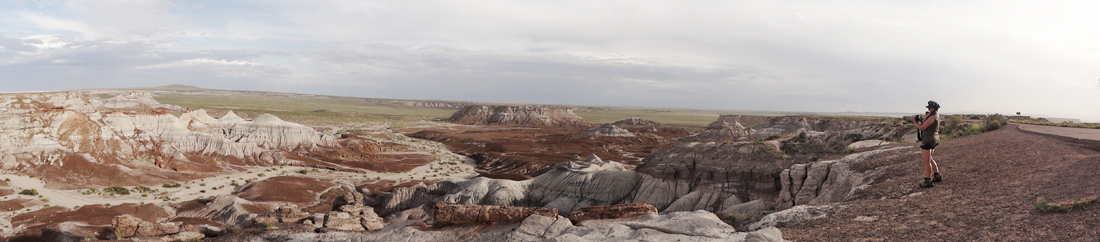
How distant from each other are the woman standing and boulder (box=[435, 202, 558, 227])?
8.69 m

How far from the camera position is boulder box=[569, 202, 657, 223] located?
11.1 m

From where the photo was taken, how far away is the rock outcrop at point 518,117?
159500 millimetres

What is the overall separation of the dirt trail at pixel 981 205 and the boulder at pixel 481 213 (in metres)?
5.81

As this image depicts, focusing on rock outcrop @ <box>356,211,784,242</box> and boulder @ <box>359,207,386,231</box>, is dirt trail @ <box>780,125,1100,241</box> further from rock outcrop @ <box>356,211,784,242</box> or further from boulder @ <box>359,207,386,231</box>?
boulder @ <box>359,207,386,231</box>

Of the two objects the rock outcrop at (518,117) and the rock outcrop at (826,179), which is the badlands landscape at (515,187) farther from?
the rock outcrop at (518,117)

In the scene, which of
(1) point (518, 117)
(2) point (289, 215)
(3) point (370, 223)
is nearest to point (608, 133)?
(1) point (518, 117)

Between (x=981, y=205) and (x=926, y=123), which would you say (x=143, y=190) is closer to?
(x=926, y=123)

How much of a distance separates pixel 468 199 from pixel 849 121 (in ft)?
291

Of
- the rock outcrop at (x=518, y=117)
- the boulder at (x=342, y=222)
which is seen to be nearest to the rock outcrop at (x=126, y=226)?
the boulder at (x=342, y=222)

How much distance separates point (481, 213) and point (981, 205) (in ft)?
34.2

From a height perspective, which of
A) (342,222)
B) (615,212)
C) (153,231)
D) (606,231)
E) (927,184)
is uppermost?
(927,184)

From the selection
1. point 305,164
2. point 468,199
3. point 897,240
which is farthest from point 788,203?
point 305,164

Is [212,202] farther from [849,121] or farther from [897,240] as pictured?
[849,121]

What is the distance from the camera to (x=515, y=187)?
33844 mm
